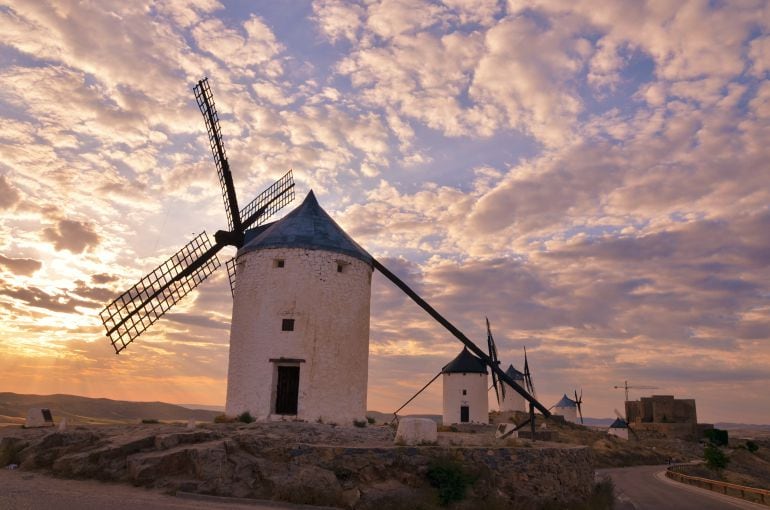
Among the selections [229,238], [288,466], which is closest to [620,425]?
[229,238]

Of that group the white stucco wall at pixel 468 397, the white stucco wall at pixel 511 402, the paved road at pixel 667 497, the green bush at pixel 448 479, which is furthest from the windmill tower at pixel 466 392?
the green bush at pixel 448 479

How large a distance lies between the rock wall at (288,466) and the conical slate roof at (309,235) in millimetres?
6980

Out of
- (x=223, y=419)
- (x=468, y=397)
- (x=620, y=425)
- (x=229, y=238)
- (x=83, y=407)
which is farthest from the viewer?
(x=83, y=407)

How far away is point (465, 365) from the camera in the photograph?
149 ft

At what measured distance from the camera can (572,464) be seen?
16969mm

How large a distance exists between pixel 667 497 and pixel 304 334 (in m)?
18.5

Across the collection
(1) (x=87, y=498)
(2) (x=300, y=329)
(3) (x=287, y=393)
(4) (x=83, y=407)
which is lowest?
(4) (x=83, y=407)

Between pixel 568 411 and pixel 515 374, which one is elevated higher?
pixel 515 374

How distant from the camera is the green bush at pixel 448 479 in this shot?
43.5ft

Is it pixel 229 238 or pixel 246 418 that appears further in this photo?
pixel 229 238

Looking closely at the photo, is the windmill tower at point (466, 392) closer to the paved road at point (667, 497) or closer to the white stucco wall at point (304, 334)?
the paved road at point (667, 497)

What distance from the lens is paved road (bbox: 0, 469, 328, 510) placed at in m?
10.5

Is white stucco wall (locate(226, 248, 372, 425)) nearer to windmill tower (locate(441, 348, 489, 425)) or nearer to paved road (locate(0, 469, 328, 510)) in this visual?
→ paved road (locate(0, 469, 328, 510))

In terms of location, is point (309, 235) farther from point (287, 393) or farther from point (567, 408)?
point (567, 408)
